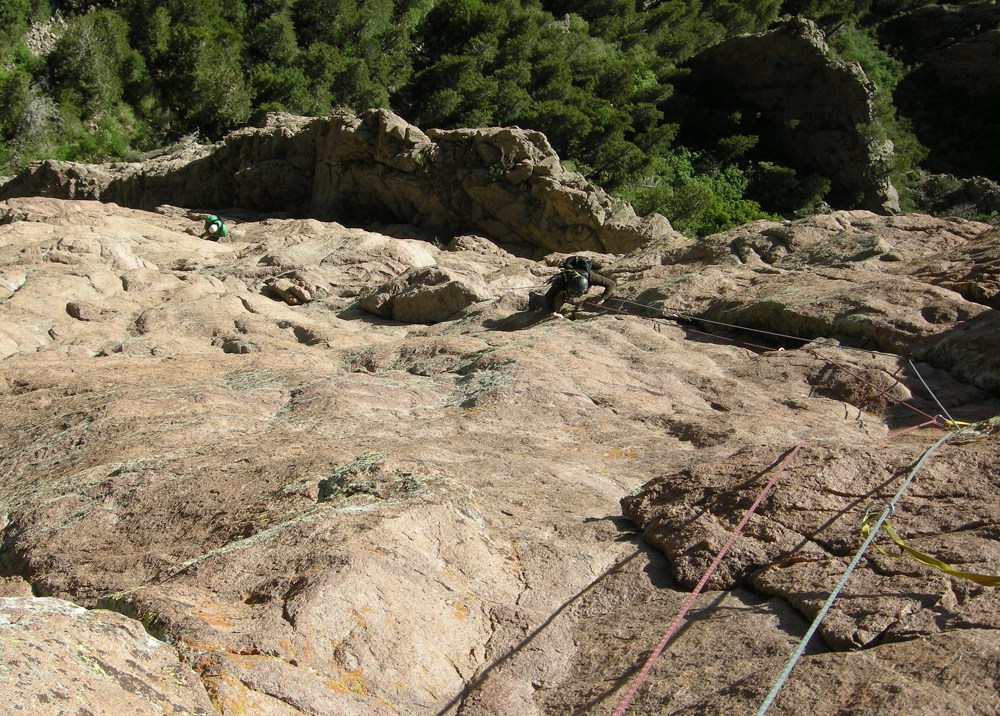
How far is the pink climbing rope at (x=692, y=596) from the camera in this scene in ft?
9.26

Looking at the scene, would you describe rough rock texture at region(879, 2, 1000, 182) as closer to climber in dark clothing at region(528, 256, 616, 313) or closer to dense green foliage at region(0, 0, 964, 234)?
dense green foliage at region(0, 0, 964, 234)

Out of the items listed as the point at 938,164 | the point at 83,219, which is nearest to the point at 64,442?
the point at 83,219

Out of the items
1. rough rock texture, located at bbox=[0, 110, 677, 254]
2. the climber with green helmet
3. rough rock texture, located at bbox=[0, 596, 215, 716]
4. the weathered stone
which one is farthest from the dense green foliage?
rough rock texture, located at bbox=[0, 596, 215, 716]

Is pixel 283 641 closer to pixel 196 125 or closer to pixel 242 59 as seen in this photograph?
pixel 196 125

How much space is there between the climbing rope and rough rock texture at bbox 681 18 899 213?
2521 cm

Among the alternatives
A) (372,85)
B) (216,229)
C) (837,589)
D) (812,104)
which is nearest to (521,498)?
(837,589)

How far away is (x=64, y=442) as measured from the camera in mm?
5055

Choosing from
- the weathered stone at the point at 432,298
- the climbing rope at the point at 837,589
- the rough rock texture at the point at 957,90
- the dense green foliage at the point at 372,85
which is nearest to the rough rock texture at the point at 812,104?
the dense green foliage at the point at 372,85

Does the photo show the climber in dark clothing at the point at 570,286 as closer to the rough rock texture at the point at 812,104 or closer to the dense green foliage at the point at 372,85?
the dense green foliage at the point at 372,85

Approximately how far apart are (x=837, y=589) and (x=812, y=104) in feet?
91.3

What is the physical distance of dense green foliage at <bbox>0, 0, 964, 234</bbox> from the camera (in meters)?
25.3

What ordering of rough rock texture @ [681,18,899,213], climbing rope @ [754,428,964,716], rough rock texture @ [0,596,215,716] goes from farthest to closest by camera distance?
rough rock texture @ [681,18,899,213] < climbing rope @ [754,428,964,716] < rough rock texture @ [0,596,215,716]

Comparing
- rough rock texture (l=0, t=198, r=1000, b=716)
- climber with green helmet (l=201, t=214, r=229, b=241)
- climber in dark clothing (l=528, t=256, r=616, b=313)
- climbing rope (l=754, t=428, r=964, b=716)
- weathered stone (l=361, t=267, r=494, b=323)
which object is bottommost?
climber with green helmet (l=201, t=214, r=229, b=241)

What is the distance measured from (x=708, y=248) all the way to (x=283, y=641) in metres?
9.12
